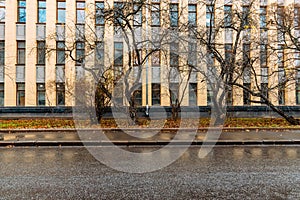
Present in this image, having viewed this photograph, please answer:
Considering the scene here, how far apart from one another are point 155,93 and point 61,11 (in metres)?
11.8

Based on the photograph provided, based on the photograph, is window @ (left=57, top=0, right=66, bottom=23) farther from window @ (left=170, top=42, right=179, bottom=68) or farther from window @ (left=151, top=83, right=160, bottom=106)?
window @ (left=170, top=42, right=179, bottom=68)

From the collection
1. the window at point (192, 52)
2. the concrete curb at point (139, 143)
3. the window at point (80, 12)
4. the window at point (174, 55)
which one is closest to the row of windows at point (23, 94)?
the window at point (80, 12)

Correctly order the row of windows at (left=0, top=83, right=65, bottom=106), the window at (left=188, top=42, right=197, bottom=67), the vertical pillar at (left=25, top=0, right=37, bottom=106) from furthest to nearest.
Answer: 1. the row of windows at (left=0, top=83, right=65, bottom=106)
2. the vertical pillar at (left=25, top=0, right=37, bottom=106)
3. the window at (left=188, top=42, right=197, bottom=67)

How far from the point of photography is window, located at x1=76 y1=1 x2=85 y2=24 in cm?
2608

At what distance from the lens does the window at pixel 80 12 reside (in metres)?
26.1

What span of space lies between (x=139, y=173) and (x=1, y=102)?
75.7 feet

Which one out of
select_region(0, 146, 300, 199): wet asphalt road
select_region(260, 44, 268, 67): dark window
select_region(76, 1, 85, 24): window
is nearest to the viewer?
select_region(0, 146, 300, 199): wet asphalt road

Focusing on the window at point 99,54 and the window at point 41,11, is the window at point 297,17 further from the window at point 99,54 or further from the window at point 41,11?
the window at point 41,11

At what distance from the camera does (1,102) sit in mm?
25234

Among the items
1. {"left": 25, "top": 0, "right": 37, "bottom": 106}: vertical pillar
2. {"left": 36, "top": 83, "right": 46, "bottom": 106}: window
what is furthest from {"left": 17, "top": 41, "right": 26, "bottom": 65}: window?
{"left": 36, "top": 83, "right": 46, "bottom": 106}: window

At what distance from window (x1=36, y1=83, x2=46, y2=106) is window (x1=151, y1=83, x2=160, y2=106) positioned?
10.0 metres

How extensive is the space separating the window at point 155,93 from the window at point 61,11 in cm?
1043

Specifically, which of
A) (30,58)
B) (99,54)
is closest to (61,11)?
(30,58)

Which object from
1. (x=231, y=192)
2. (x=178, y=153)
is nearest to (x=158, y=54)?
(x=178, y=153)
